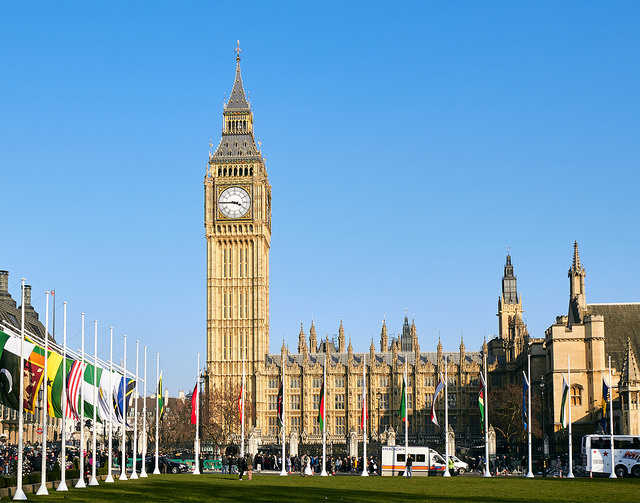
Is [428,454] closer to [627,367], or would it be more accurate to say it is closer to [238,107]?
[627,367]

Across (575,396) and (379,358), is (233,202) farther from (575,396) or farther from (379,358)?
(575,396)

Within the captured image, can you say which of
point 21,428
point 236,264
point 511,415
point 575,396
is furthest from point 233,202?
point 21,428

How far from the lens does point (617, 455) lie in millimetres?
61719

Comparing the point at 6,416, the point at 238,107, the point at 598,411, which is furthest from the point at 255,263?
the point at 598,411

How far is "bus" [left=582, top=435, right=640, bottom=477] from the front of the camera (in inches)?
2421

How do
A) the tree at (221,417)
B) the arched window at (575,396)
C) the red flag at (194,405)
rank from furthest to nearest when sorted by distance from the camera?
the tree at (221,417)
the arched window at (575,396)
the red flag at (194,405)

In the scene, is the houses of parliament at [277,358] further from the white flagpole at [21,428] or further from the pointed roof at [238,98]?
the white flagpole at [21,428]

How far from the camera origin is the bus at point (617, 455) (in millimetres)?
61500

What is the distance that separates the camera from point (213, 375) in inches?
4980

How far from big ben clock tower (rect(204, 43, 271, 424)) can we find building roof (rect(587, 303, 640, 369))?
45691mm

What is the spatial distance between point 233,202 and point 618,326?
52703 mm

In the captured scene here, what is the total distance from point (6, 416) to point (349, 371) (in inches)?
1693

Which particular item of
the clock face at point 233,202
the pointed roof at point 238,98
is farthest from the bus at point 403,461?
the pointed roof at point 238,98

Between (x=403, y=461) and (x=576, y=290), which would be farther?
(x=576, y=290)
